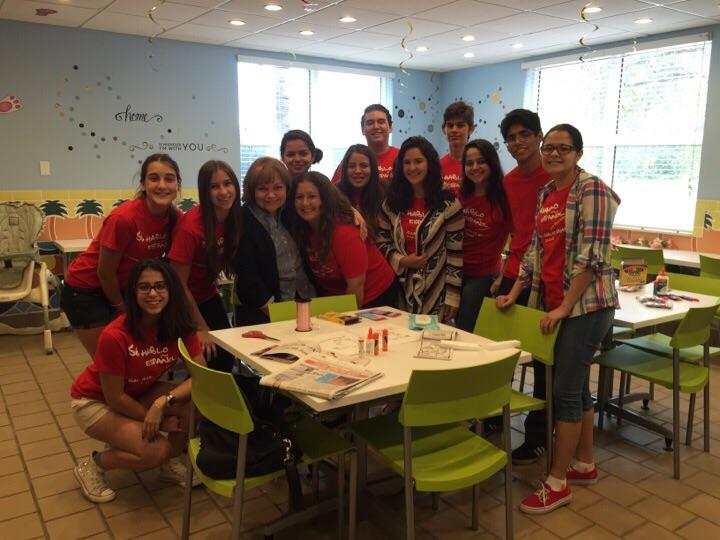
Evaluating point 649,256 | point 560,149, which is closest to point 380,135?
point 560,149

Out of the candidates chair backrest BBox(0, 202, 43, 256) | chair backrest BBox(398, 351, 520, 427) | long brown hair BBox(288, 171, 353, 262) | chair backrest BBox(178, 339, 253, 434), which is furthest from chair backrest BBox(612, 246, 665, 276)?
chair backrest BBox(0, 202, 43, 256)

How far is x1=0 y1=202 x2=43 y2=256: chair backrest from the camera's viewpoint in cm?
486

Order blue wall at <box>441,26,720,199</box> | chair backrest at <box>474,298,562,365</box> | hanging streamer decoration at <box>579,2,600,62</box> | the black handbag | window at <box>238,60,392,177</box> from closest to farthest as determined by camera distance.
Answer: the black handbag, chair backrest at <box>474,298,562,365</box>, hanging streamer decoration at <box>579,2,600,62</box>, window at <box>238,60,392,177</box>, blue wall at <box>441,26,720,199</box>

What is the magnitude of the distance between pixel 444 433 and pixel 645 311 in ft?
4.66

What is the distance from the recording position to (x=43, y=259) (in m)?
5.26

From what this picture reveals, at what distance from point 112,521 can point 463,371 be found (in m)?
1.65

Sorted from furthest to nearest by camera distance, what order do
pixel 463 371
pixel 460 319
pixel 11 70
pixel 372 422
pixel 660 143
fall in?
pixel 660 143 < pixel 11 70 < pixel 460 319 < pixel 372 422 < pixel 463 371

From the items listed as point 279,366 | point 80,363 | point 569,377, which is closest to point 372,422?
point 279,366

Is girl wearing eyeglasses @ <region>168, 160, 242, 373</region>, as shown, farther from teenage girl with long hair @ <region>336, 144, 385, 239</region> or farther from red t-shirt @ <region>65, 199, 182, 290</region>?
teenage girl with long hair @ <region>336, 144, 385, 239</region>

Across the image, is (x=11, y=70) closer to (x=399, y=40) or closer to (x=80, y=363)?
(x=80, y=363)

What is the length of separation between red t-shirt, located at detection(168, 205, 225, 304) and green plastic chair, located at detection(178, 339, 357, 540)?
722mm

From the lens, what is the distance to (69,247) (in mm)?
4941

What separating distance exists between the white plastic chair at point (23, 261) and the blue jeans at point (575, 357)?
3850mm

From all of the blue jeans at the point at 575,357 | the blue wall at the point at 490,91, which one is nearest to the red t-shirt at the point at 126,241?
the blue jeans at the point at 575,357
